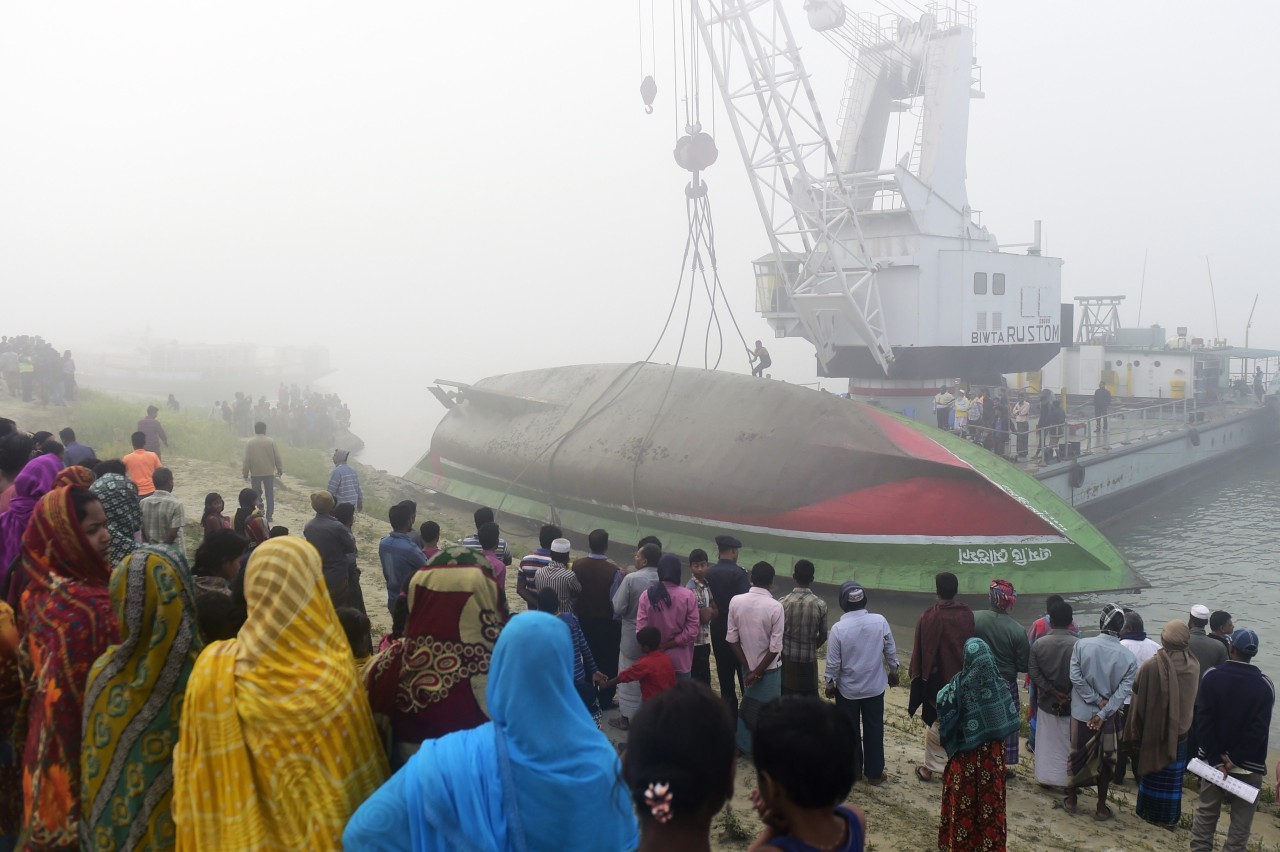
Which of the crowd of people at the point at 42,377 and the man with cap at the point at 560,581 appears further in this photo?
the crowd of people at the point at 42,377

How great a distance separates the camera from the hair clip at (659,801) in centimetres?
261

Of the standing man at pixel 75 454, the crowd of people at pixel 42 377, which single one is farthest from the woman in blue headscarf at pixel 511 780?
the crowd of people at pixel 42 377

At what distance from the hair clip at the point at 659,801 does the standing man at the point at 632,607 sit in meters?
4.34

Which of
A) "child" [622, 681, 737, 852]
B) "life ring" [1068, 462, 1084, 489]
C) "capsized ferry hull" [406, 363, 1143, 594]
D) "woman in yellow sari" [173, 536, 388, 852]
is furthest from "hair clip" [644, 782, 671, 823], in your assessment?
"life ring" [1068, 462, 1084, 489]

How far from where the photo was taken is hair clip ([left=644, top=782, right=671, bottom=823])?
2611 millimetres

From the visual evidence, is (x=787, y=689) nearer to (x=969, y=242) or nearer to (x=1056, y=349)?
(x=969, y=242)

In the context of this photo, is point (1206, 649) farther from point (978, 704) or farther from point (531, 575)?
point (531, 575)

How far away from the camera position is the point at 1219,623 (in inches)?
311

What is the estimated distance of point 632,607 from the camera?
23.6ft

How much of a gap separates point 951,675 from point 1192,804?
122 inches

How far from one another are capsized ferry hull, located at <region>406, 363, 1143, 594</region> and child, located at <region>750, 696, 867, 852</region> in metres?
13.8

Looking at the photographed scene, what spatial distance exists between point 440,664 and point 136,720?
45.6 inches

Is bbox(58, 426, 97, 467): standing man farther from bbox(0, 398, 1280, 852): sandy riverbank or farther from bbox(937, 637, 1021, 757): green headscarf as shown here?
bbox(937, 637, 1021, 757): green headscarf

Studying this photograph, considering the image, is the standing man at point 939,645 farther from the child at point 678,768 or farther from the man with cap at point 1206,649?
the child at point 678,768
